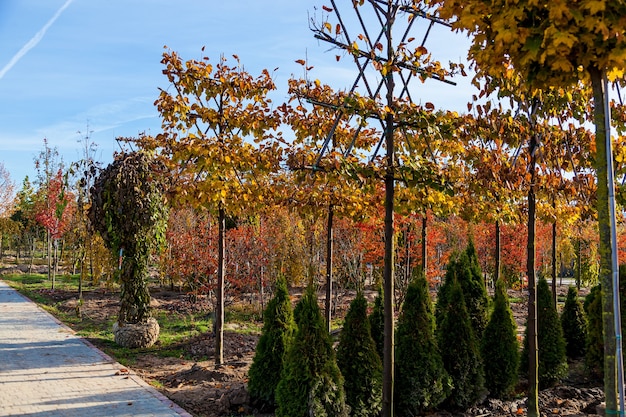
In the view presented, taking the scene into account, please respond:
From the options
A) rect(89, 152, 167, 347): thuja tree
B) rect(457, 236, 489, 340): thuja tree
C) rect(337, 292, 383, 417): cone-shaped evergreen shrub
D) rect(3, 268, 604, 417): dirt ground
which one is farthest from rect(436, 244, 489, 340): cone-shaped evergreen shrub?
rect(89, 152, 167, 347): thuja tree

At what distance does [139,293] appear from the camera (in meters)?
10.5

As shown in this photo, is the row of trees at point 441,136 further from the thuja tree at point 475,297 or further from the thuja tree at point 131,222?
the thuja tree at point 131,222

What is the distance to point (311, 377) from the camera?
5012 millimetres

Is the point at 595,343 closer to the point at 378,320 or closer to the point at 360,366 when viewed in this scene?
the point at 378,320

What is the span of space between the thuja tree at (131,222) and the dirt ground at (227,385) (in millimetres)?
808

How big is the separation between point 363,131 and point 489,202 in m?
2.08

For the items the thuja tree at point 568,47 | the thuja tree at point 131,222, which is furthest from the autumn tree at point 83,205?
the thuja tree at point 568,47

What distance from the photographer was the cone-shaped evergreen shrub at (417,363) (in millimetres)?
5750

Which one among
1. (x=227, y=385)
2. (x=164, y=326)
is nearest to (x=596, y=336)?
(x=227, y=385)

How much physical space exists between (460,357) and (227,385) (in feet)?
11.2

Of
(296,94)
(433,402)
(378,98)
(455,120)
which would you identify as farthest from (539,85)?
(433,402)

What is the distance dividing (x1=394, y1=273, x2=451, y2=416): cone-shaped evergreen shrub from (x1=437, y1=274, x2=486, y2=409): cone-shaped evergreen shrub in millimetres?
265

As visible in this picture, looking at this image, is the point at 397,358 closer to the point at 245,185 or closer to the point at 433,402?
the point at 433,402

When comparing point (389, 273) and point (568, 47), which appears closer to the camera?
point (568, 47)
